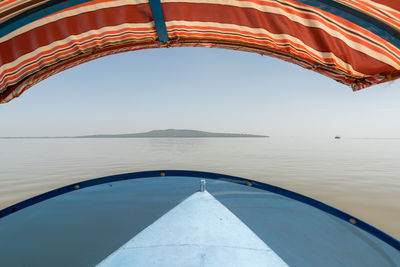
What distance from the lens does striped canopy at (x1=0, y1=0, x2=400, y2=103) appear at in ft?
5.02

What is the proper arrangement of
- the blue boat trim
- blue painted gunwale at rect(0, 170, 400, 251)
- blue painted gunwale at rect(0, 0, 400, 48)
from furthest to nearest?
blue painted gunwale at rect(0, 170, 400, 251) → the blue boat trim → blue painted gunwale at rect(0, 0, 400, 48)

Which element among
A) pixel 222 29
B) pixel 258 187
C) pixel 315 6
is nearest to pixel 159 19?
pixel 222 29

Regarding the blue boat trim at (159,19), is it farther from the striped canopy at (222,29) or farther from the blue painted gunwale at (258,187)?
the blue painted gunwale at (258,187)

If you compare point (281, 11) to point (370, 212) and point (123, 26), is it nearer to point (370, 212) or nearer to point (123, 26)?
point (123, 26)

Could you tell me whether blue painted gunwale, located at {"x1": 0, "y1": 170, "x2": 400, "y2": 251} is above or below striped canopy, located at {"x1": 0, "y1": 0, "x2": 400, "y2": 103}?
below

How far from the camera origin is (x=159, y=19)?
179 centimetres

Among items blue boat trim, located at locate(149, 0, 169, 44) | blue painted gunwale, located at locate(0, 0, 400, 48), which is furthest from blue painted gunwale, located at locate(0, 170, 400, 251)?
blue boat trim, located at locate(149, 0, 169, 44)

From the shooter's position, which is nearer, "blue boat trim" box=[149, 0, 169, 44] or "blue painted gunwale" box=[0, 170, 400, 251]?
"blue boat trim" box=[149, 0, 169, 44]

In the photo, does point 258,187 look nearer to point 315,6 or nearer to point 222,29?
point 222,29

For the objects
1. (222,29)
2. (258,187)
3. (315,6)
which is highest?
(222,29)

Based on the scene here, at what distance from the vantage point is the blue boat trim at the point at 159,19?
65.9 inches

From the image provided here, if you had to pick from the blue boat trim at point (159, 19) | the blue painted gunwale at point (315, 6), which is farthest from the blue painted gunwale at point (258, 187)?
the blue boat trim at point (159, 19)

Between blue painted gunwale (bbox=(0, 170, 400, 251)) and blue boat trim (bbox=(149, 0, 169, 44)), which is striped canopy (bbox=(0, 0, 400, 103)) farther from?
blue painted gunwale (bbox=(0, 170, 400, 251))

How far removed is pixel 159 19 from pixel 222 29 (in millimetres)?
645
